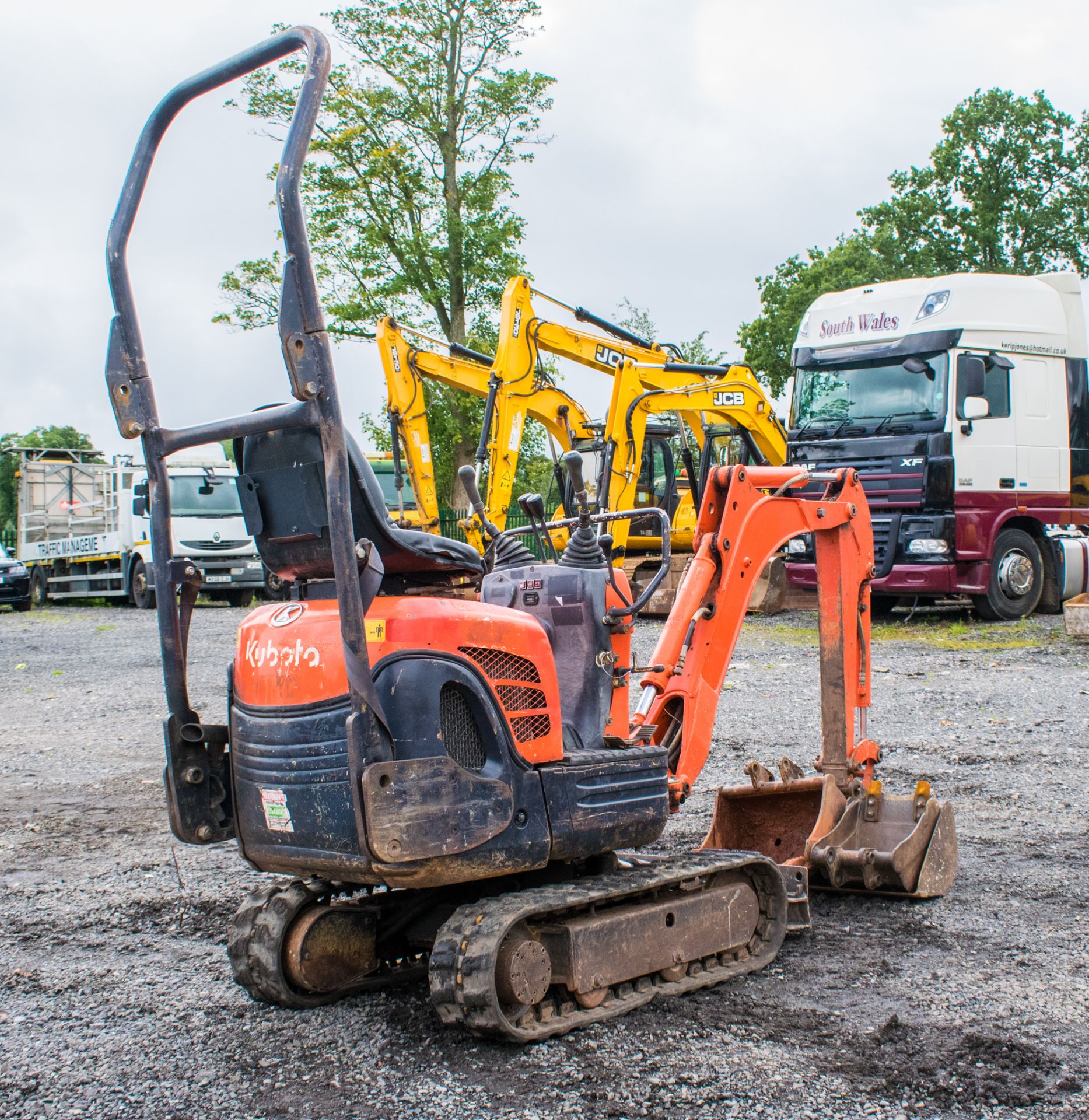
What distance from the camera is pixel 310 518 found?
11.4 feet

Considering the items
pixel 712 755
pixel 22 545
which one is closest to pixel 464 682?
pixel 712 755

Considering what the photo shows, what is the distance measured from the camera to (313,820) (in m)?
3.52

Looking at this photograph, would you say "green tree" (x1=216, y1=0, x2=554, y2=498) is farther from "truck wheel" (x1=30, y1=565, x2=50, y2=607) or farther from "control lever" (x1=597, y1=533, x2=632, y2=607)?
"control lever" (x1=597, y1=533, x2=632, y2=607)

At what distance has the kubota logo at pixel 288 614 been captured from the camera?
367 cm

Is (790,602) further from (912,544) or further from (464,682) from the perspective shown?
(464,682)

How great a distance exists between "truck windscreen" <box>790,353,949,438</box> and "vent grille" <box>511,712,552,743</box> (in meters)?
11.7

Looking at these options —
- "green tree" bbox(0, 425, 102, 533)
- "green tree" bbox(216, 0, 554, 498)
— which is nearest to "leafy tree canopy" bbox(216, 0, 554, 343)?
"green tree" bbox(216, 0, 554, 498)

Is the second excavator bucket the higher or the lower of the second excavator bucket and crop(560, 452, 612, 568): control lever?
the lower

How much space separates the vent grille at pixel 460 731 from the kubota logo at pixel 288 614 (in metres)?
0.50

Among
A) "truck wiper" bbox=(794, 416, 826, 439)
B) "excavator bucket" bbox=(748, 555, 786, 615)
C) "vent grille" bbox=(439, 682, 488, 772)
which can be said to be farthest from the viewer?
"excavator bucket" bbox=(748, 555, 786, 615)

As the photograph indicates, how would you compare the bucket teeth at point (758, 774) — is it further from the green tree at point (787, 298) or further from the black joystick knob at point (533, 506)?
the green tree at point (787, 298)

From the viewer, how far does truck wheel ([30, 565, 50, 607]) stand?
29.0 m

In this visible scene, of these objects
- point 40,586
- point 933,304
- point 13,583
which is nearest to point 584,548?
point 933,304

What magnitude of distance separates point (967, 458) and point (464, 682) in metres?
12.2
